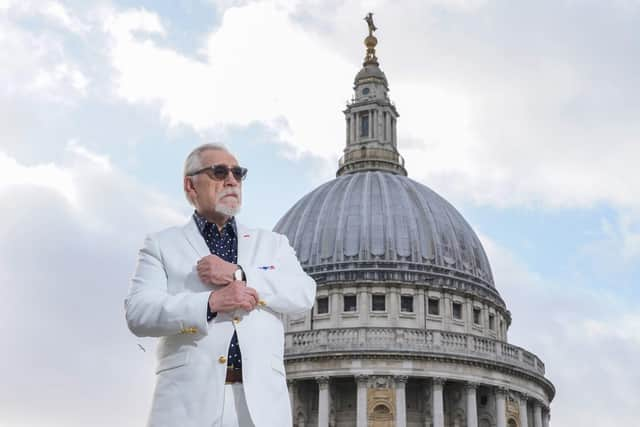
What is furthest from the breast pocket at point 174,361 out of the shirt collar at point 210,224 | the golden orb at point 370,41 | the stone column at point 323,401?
the golden orb at point 370,41

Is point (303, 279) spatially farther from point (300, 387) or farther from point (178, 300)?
point (300, 387)

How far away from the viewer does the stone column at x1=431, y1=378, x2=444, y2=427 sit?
175 feet

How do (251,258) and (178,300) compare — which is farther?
(251,258)

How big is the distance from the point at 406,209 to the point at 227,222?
197ft

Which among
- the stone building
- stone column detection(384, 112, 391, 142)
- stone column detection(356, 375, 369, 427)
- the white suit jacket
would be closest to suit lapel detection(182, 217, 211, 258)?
the white suit jacket

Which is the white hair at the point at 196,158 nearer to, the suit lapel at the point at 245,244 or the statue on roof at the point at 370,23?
the suit lapel at the point at 245,244

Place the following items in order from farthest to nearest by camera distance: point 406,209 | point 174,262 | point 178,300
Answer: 1. point 406,209
2. point 174,262
3. point 178,300

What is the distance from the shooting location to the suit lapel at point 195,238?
662cm

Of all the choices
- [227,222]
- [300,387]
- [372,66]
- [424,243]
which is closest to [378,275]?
[424,243]

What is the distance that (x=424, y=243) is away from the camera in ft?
212

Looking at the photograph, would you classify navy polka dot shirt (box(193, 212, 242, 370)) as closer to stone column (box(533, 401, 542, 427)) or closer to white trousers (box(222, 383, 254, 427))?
white trousers (box(222, 383, 254, 427))

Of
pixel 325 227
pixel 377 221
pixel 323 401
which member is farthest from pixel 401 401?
pixel 325 227

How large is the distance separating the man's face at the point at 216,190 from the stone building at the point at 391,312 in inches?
1755

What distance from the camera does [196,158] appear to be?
6.77 meters
